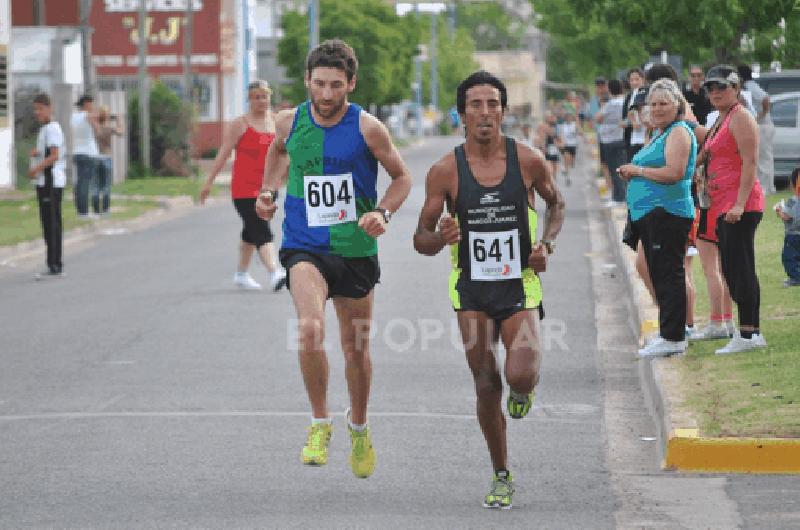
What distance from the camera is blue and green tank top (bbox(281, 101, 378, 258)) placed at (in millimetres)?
8680

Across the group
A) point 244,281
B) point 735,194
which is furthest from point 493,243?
point 244,281

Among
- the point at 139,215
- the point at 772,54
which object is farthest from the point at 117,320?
the point at 772,54

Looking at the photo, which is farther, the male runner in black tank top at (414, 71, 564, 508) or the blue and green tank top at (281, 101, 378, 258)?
A: the blue and green tank top at (281, 101, 378, 258)

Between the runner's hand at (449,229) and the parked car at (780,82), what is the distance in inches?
967

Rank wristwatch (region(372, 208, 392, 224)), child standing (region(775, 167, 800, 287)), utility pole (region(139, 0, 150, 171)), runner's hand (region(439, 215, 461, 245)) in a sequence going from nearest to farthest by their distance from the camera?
1. runner's hand (region(439, 215, 461, 245))
2. wristwatch (region(372, 208, 392, 224))
3. child standing (region(775, 167, 800, 287))
4. utility pole (region(139, 0, 150, 171))

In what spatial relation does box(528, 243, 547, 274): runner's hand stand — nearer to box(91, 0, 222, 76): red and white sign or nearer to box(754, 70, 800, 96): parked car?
box(754, 70, 800, 96): parked car

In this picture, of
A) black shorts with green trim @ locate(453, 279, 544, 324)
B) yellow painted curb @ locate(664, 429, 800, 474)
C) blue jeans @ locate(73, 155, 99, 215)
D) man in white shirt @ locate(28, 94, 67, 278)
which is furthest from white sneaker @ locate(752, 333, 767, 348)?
blue jeans @ locate(73, 155, 99, 215)

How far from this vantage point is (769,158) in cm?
2112

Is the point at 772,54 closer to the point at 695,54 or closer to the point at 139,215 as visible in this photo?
the point at 695,54

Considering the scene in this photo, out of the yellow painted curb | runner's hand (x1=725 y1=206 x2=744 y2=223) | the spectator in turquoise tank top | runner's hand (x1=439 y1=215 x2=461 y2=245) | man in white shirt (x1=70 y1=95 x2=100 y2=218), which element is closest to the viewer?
runner's hand (x1=439 y1=215 x2=461 y2=245)

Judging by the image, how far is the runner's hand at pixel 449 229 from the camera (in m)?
7.87

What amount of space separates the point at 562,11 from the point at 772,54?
56.5 feet

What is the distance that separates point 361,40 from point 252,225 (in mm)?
64758

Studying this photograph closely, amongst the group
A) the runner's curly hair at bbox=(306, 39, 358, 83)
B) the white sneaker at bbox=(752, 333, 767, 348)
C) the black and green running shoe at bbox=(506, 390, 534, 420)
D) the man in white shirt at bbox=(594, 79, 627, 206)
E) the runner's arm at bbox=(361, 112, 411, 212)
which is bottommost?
the white sneaker at bbox=(752, 333, 767, 348)
